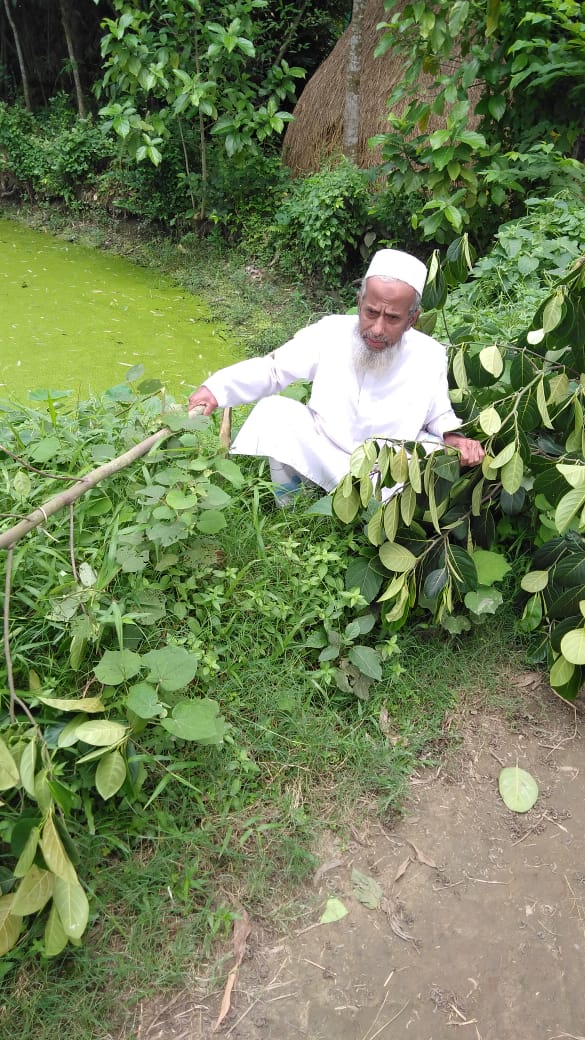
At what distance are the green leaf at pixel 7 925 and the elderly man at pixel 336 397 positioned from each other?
141 centimetres

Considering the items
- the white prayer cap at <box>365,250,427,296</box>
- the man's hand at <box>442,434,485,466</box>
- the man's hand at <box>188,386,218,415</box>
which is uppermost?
the white prayer cap at <box>365,250,427,296</box>

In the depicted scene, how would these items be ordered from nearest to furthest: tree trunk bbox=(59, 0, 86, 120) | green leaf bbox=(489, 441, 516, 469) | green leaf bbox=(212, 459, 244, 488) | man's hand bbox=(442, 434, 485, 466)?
green leaf bbox=(489, 441, 516, 469)
green leaf bbox=(212, 459, 244, 488)
man's hand bbox=(442, 434, 485, 466)
tree trunk bbox=(59, 0, 86, 120)

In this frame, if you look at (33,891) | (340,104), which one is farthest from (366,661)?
(340,104)

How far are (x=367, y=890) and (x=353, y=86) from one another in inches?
214

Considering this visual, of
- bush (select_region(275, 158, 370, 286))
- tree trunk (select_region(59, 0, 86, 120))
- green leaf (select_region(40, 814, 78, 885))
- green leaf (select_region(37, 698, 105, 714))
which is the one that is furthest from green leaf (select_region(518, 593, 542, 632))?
tree trunk (select_region(59, 0, 86, 120))

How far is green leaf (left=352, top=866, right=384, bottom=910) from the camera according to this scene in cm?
167

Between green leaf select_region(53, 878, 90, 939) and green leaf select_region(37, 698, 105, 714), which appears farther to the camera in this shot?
green leaf select_region(37, 698, 105, 714)

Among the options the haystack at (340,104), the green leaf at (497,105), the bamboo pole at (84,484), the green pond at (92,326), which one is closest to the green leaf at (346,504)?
the bamboo pole at (84,484)

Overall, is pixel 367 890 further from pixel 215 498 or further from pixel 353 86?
pixel 353 86

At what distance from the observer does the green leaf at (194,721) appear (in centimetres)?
156

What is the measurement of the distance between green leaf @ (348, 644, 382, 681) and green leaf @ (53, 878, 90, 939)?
37.6 inches

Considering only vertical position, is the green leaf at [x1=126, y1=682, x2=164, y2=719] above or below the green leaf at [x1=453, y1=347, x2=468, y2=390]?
below

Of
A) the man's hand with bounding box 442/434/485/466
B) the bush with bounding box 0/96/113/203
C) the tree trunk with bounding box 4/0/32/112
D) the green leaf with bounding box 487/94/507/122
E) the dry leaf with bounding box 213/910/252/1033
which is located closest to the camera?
the dry leaf with bounding box 213/910/252/1033

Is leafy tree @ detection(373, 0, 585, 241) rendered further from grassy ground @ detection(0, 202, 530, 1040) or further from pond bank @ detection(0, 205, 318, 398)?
grassy ground @ detection(0, 202, 530, 1040)
